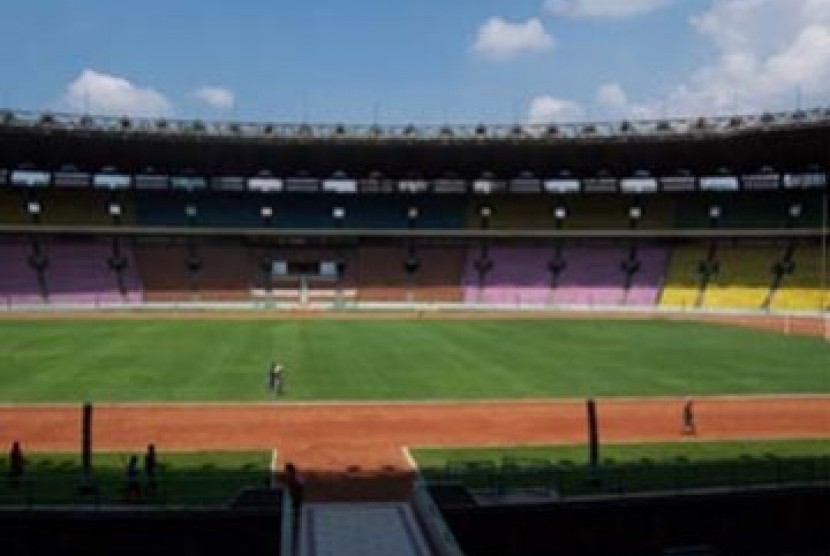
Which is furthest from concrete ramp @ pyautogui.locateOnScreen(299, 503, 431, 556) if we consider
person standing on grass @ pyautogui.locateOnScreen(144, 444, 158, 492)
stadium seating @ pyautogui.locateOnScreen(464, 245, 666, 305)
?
stadium seating @ pyautogui.locateOnScreen(464, 245, 666, 305)

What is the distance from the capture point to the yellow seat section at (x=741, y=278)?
7712 centimetres

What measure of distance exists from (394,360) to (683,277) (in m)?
40.0

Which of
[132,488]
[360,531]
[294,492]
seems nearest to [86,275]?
[132,488]

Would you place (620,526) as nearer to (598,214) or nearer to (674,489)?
(674,489)

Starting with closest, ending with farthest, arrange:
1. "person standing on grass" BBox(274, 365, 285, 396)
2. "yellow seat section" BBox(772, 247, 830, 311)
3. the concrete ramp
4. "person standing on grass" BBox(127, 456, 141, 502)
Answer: the concrete ramp, "person standing on grass" BBox(127, 456, 141, 502), "person standing on grass" BBox(274, 365, 285, 396), "yellow seat section" BBox(772, 247, 830, 311)

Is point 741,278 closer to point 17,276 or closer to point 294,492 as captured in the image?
point 17,276

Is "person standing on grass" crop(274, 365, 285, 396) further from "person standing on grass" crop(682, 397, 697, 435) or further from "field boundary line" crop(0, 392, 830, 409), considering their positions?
"person standing on grass" crop(682, 397, 697, 435)

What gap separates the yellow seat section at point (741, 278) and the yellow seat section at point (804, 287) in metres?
1.25

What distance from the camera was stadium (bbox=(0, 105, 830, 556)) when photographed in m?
22.1

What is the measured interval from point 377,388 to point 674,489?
18.0 m

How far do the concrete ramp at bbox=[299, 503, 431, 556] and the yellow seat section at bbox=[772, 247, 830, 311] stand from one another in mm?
56404

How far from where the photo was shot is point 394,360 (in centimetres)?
4816

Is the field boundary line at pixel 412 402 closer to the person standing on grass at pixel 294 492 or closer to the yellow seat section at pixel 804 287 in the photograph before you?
→ the person standing on grass at pixel 294 492

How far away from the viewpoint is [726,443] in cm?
3003
